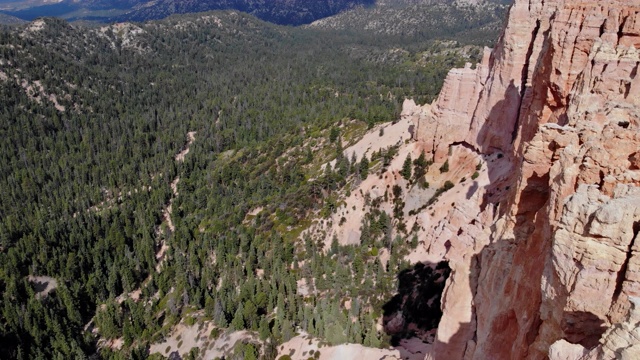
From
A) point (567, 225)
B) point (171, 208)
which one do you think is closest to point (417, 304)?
point (567, 225)

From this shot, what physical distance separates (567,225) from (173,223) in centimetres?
10531

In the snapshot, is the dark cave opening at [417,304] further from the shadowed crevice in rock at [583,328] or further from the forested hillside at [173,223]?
the shadowed crevice in rock at [583,328]

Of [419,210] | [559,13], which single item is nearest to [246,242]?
[419,210]

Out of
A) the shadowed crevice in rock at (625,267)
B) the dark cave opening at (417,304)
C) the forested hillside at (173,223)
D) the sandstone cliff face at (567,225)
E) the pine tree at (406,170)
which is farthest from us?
the pine tree at (406,170)

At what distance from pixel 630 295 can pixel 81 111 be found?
209 metres

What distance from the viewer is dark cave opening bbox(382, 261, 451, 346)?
52.3 meters

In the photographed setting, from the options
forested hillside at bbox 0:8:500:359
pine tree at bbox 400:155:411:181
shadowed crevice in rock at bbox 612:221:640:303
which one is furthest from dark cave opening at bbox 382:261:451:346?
shadowed crevice in rock at bbox 612:221:640:303

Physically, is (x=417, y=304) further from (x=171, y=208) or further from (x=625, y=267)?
(x=171, y=208)

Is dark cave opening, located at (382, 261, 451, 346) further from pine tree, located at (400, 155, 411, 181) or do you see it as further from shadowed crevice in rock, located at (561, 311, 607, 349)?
shadowed crevice in rock, located at (561, 311, 607, 349)

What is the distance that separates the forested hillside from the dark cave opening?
1.95 meters

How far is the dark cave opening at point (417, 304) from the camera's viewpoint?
52.3 m

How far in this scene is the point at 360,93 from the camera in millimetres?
193875

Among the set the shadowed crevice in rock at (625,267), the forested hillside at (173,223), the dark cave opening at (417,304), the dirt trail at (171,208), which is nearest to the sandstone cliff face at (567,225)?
the shadowed crevice in rock at (625,267)

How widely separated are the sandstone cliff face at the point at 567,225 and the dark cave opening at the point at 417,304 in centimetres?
1298
